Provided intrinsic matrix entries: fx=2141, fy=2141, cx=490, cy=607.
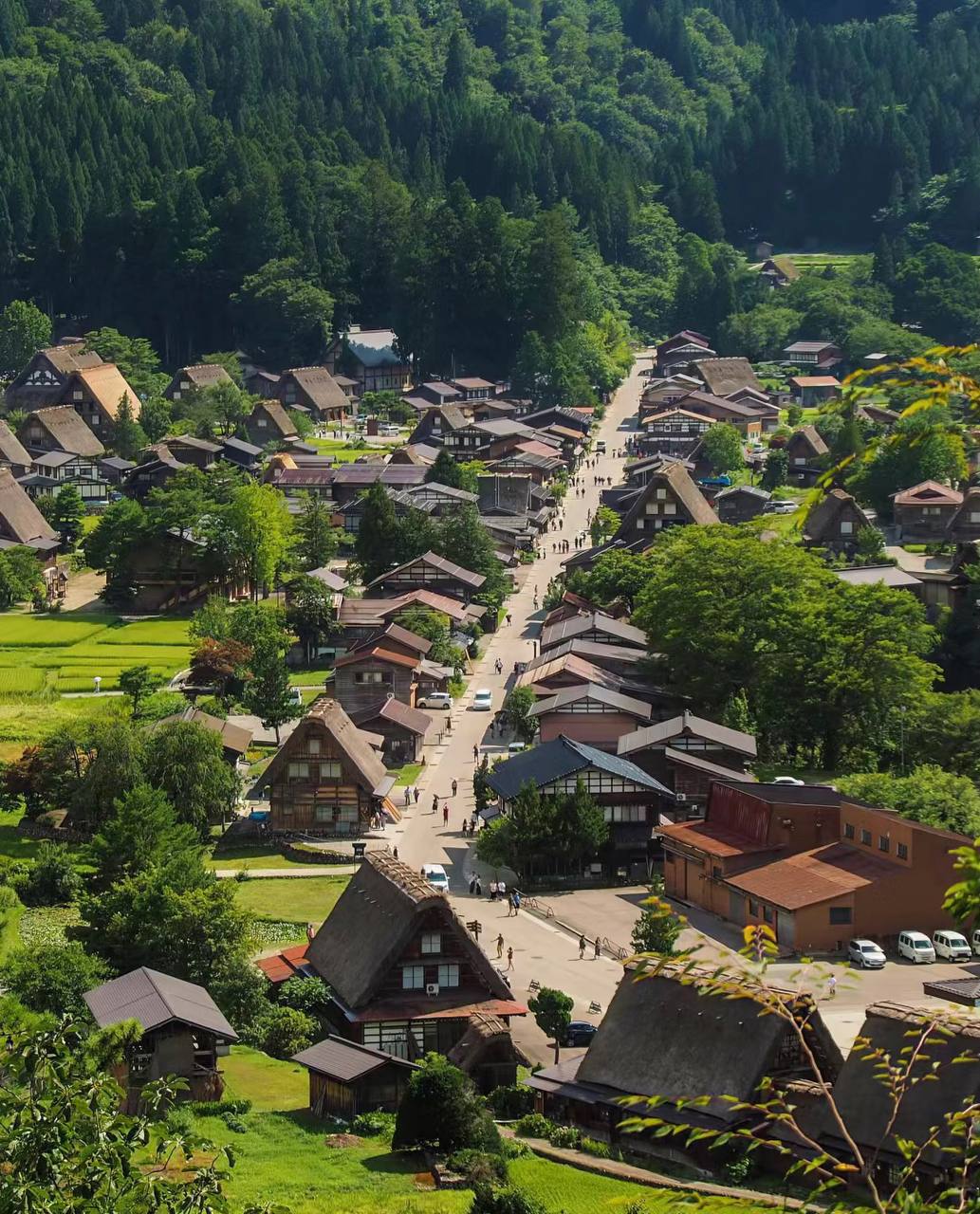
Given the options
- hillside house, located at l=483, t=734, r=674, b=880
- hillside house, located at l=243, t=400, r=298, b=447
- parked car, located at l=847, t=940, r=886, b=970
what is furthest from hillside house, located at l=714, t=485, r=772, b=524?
parked car, located at l=847, t=940, r=886, b=970

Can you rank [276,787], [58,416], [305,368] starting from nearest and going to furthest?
1. [276,787]
2. [58,416]
3. [305,368]

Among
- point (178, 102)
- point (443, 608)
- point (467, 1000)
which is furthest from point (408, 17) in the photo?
point (467, 1000)

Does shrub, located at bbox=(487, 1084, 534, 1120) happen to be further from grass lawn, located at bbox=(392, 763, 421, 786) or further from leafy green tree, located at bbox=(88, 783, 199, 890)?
grass lawn, located at bbox=(392, 763, 421, 786)

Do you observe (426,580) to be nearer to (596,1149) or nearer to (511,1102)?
(511,1102)

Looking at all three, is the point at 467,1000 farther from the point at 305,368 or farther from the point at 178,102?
the point at 178,102

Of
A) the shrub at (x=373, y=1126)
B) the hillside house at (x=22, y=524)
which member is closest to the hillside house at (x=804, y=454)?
the hillside house at (x=22, y=524)

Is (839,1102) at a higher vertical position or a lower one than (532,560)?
higher

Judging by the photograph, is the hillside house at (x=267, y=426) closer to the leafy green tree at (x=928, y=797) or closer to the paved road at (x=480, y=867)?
the paved road at (x=480, y=867)
